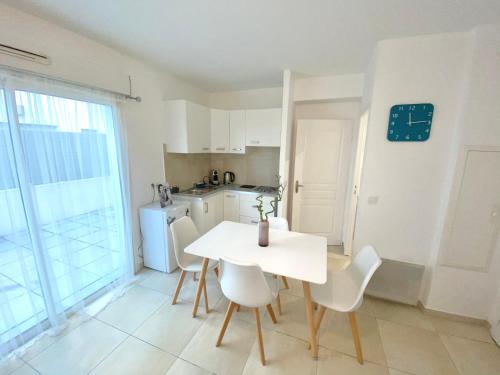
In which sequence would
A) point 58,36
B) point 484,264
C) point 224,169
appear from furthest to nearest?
point 224,169 < point 484,264 < point 58,36

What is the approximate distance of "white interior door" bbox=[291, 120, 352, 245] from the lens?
3008mm

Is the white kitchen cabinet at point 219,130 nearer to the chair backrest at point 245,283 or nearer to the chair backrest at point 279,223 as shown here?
the chair backrest at point 279,223

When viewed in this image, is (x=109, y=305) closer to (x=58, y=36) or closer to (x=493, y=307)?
(x=58, y=36)

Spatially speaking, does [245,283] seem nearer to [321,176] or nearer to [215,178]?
[321,176]

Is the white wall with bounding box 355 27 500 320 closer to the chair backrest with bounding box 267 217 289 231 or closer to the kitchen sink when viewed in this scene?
the chair backrest with bounding box 267 217 289 231

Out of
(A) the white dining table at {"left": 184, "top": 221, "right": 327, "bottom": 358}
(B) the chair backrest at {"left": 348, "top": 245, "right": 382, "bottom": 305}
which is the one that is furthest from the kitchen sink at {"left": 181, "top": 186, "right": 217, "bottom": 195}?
(B) the chair backrest at {"left": 348, "top": 245, "right": 382, "bottom": 305}

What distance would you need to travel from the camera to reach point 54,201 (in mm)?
1673

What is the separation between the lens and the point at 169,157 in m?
2.95

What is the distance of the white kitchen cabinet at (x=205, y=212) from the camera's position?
283cm

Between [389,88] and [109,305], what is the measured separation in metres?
3.40

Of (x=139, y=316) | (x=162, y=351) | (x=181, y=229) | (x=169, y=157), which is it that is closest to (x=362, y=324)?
(x=162, y=351)

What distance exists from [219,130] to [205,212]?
138 cm

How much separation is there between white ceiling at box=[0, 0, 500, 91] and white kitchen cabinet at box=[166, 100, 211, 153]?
56cm

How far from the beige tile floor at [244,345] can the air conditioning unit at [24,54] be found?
7.06ft
